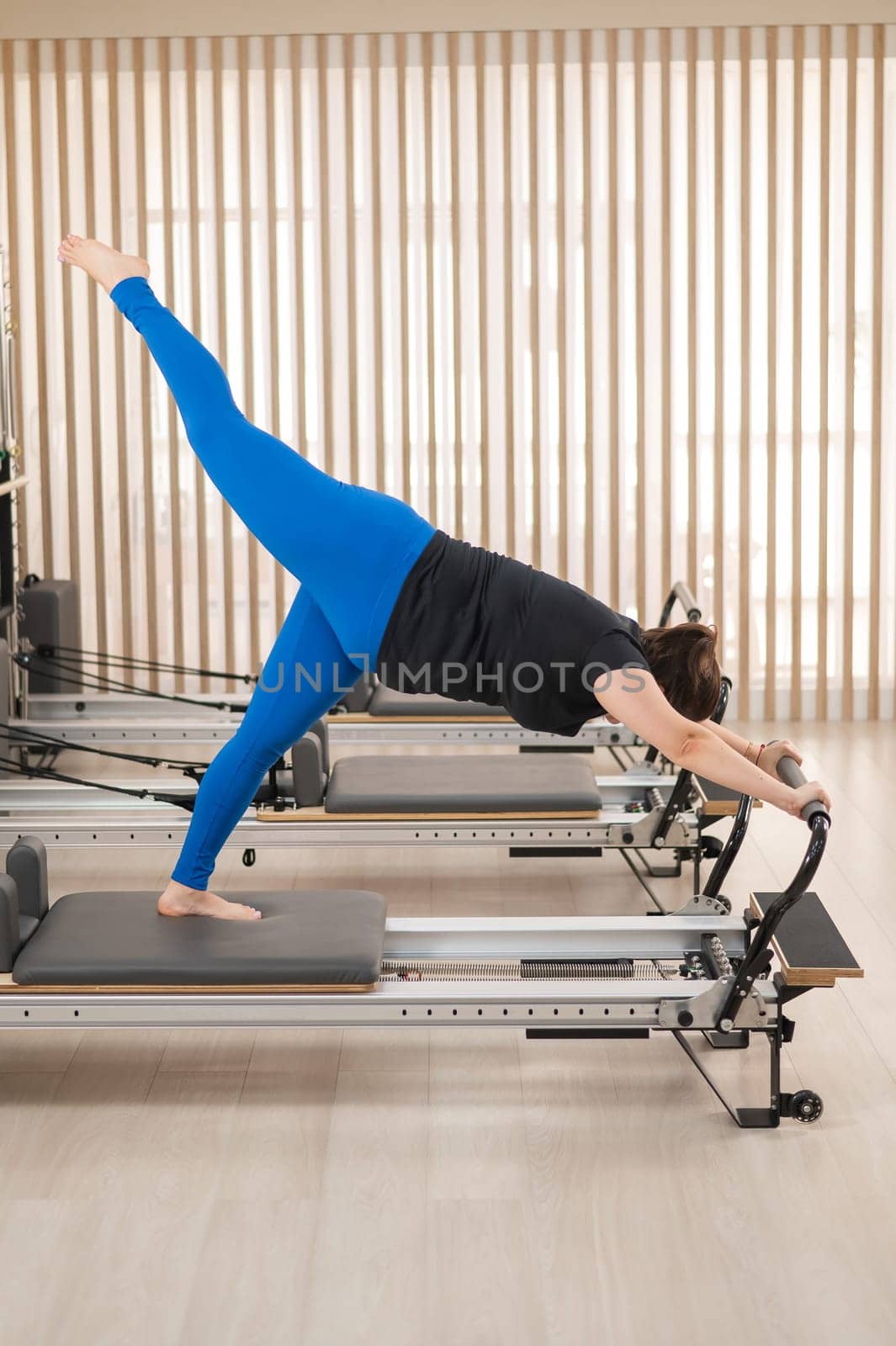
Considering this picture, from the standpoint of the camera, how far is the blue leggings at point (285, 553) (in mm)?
2330

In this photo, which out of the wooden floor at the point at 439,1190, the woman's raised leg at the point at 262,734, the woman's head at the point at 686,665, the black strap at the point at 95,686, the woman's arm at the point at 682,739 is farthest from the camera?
the black strap at the point at 95,686

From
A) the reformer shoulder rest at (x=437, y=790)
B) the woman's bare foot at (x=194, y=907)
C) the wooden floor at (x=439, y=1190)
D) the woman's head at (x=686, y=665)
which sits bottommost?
the wooden floor at (x=439, y=1190)

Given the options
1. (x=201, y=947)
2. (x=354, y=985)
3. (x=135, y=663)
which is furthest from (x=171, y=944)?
(x=135, y=663)

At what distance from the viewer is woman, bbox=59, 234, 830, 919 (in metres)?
2.19

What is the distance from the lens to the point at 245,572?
218 inches

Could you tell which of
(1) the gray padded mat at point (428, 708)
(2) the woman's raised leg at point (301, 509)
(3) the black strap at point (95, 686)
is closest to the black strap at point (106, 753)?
(3) the black strap at point (95, 686)

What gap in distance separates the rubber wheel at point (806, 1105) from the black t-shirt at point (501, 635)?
2.23 ft

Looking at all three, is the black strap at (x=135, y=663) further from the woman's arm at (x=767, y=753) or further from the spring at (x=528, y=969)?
the woman's arm at (x=767, y=753)

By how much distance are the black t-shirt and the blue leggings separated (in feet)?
0.15

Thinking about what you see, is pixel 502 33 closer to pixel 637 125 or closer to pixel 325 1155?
pixel 637 125

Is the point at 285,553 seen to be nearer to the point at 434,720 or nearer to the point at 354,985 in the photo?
the point at 354,985

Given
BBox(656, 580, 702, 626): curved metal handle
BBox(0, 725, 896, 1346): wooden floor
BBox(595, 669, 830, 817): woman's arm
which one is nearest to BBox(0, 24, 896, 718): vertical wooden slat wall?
BBox(656, 580, 702, 626): curved metal handle

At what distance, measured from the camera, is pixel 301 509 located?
235cm

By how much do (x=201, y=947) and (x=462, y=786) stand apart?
3.80 ft
